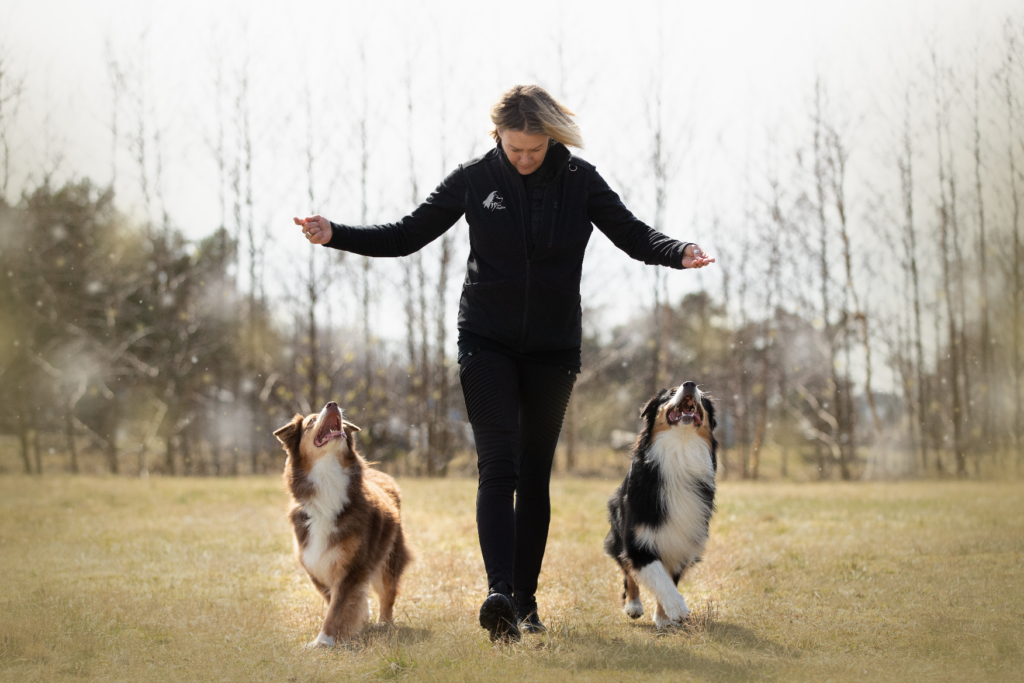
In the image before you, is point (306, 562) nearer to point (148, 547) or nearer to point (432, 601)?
point (432, 601)

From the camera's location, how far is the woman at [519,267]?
3.01 metres

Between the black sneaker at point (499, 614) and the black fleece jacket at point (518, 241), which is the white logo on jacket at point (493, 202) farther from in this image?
the black sneaker at point (499, 614)

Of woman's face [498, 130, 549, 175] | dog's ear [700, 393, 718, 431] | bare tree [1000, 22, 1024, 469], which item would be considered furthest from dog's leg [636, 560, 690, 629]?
bare tree [1000, 22, 1024, 469]

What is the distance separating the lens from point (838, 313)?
576 inches

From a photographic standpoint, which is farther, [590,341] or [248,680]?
[590,341]

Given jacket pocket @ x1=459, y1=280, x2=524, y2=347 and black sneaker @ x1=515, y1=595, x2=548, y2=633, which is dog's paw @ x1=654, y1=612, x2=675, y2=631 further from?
jacket pocket @ x1=459, y1=280, x2=524, y2=347

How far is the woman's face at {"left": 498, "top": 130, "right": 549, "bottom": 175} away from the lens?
2988mm

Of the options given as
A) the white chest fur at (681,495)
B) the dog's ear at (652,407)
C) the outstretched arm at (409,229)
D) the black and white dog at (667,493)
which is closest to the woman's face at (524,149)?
the outstretched arm at (409,229)

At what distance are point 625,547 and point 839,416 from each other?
42.2 ft


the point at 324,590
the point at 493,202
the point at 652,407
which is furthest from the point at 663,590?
the point at 493,202

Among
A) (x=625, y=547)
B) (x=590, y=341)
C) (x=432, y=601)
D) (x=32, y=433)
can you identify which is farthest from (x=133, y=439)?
(x=625, y=547)

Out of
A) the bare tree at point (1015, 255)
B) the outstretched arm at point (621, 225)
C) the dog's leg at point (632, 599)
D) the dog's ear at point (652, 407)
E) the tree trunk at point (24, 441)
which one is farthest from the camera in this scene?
the tree trunk at point (24, 441)

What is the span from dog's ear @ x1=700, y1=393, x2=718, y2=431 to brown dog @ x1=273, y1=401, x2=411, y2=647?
1761 millimetres

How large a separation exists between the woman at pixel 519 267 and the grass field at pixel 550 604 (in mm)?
506
